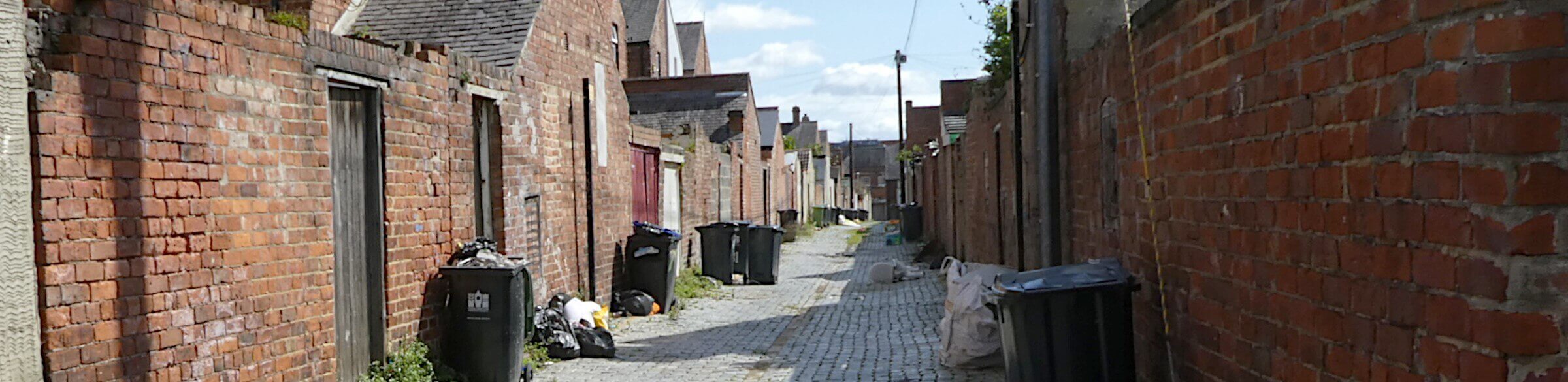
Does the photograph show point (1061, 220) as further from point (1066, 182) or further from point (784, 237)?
point (784, 237)

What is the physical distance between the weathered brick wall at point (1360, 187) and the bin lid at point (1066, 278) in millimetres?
242

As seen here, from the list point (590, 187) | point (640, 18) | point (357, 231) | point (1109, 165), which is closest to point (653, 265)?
point (590, 187)

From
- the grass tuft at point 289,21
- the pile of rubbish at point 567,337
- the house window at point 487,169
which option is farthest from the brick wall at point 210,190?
the pile of rubbish at point 567,337

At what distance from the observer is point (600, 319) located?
37.8 ft

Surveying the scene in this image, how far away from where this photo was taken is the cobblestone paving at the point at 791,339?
897 centimetres

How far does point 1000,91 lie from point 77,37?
9.75m

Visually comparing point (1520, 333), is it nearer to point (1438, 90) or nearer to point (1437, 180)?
point (1437, 180)

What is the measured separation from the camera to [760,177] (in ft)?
104

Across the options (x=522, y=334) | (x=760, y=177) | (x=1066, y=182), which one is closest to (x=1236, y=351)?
(x=1066, y=182)

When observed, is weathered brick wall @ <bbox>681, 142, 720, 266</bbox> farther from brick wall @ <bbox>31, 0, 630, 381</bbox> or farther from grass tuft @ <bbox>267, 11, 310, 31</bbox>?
grass tuft @ <bbox>267, 11, 310, 31</bbox>

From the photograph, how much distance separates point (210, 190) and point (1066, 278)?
4.13m

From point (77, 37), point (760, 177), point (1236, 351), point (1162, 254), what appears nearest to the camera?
point (1236, 351)

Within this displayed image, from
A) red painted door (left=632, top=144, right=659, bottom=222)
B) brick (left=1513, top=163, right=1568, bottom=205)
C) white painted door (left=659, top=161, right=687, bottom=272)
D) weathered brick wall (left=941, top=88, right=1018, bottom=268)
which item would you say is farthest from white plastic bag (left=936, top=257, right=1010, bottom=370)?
white painted door (left=659, top=161, right=687, bottom=272)

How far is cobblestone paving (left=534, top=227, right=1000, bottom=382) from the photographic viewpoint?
8.97 meters
